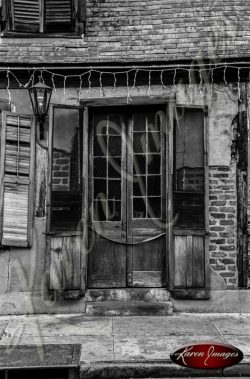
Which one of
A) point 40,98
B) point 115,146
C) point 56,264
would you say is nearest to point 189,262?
point 56,264

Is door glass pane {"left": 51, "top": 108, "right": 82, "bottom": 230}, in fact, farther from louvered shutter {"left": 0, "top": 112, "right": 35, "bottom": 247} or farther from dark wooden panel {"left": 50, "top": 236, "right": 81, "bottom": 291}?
louvered shutter {"left": 0, "top": 112, "right": 35, "bottom": 247}

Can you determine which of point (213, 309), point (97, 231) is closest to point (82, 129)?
point (97, 231)

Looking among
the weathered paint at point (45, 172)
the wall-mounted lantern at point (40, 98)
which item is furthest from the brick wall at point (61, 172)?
the wall-mounted lantern at point (40, 98)

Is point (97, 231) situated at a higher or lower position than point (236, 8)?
lower

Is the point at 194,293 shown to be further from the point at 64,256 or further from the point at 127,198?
the point at 64,256

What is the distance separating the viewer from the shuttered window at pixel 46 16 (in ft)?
28.2

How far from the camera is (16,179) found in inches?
312

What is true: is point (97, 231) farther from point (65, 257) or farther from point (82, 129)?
point (82, 129)

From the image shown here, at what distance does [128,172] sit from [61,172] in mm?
1053

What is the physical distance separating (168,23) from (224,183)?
275 cm

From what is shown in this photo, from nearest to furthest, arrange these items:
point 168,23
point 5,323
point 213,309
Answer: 1. point 5,323
2. point 213,309
3. point 168,23

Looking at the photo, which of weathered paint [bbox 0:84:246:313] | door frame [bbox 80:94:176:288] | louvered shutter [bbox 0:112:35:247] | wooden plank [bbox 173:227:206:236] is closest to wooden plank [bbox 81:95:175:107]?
door frame [bbox 80:94:176:288]

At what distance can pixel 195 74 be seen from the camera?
26.7ft

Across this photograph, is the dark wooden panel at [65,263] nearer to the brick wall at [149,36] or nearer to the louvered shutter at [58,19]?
the brick wall at [149,36]
